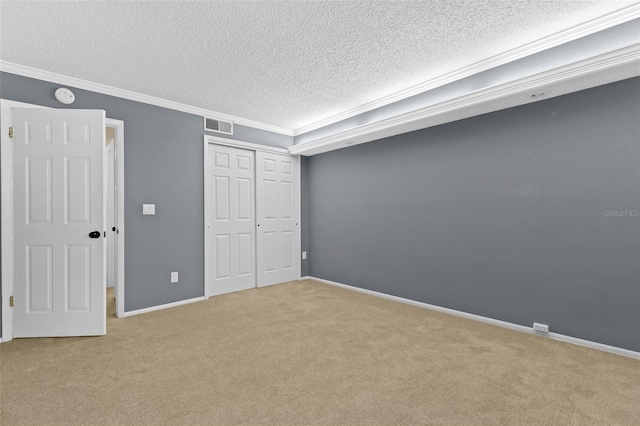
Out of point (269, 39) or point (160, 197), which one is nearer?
point (269, 39)

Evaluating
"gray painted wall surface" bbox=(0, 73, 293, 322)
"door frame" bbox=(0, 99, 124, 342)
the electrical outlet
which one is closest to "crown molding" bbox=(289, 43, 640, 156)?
"gray painted wall surface" bbox=(0, 73, 293, 322)

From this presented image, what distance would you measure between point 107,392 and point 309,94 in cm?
338

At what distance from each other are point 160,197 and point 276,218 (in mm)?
1805

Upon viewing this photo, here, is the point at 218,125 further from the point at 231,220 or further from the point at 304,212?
the point at 304,212

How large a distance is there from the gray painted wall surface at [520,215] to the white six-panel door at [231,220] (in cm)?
171

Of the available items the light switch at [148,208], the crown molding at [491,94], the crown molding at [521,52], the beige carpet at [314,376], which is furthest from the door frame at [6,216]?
the crown molding at [521,52]

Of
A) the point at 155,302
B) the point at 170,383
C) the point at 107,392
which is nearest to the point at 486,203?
the point at 170,383

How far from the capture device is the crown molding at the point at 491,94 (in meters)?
2.13

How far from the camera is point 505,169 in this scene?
307 cm

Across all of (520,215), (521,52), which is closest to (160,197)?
(520,215)

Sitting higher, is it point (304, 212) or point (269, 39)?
point (269, 39)

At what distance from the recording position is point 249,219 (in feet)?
15.4

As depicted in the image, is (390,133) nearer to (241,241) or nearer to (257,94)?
(257,94)

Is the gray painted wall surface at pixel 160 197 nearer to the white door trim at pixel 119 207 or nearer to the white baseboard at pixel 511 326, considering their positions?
the white door trim at pixel 119 207
